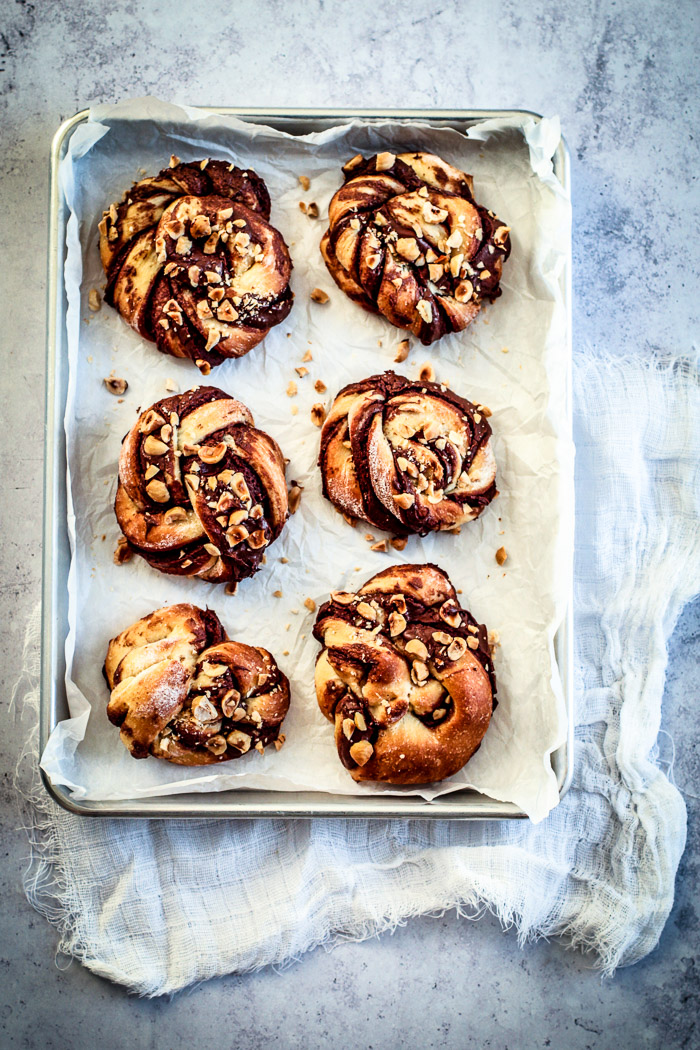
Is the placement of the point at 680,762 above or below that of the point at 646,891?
above

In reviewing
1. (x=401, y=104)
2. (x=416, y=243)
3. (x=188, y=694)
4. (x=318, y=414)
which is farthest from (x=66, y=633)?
(x=401, y=104)

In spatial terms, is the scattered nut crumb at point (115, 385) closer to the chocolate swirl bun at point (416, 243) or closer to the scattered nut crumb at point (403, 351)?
the chocolate swirl bun at point (416, 243)

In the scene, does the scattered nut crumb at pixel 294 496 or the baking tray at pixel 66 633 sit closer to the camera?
the baking tray at pixel 66 633

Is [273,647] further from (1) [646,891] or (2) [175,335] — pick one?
(1) [646,891]

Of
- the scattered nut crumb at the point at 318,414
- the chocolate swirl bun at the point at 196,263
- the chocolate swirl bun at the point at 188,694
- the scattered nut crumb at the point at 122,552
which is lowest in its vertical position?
the chocolate swirl bun at the point at 188,694

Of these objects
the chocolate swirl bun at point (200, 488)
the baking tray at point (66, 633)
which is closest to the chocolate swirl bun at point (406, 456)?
the chocolate swirl bun at point (200, 488)

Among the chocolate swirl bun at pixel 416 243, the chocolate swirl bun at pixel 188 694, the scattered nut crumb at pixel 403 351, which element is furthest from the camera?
the scattered nut crumb at pixel 403 351

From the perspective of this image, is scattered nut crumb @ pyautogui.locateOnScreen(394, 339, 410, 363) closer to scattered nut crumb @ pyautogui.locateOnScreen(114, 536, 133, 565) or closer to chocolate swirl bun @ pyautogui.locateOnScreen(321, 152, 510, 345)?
chocolate swirl bun @ pyautogui.locateOnScreen(321, 152, 510, 345)

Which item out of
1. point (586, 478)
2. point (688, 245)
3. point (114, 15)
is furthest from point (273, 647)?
point (114, 15)
